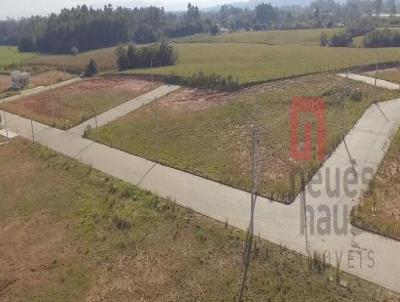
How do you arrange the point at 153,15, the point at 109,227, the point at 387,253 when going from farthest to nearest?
the point at 153,15 → the point at 109,227 → the point at 387,253

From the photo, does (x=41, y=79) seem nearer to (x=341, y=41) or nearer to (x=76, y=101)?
(x=76, y=101)

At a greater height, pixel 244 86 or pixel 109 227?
pixel 244 86

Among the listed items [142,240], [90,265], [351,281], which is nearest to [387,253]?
[351,281]

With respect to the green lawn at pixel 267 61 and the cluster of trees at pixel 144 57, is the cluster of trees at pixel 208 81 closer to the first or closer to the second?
the green lawn at pixel 267 61

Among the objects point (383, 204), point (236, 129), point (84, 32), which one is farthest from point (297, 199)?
point (84, 32)

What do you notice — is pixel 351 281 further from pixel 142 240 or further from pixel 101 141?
pixel 101 141

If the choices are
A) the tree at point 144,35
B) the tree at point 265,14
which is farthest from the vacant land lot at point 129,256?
the tree at point 265,14

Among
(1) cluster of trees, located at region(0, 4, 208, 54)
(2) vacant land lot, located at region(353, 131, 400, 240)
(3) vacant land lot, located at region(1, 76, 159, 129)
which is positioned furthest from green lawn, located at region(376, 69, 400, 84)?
(1) cluster of trees, located at region(0, 4, 208, 54)

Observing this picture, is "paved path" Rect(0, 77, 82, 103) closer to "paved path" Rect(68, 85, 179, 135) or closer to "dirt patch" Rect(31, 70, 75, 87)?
"dirt patch" Rect(31, 70, 75, 87)
